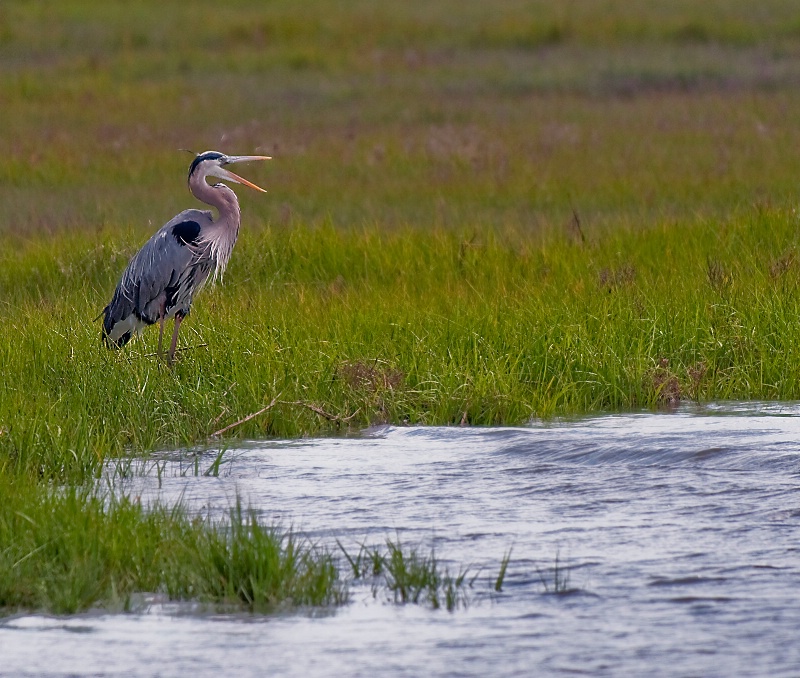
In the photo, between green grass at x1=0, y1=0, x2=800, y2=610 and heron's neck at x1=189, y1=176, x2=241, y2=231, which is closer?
green grass at x1=0, y1=0, x2=800, y2=610

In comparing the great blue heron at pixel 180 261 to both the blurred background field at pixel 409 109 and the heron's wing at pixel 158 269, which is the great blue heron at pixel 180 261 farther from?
the blurred background field at pixel 409 109

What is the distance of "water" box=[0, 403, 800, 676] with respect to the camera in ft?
13.1

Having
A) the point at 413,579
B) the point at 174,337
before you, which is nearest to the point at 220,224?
the point at 174,337

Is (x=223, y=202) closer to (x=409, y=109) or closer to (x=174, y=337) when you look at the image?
(x=174, y=337)

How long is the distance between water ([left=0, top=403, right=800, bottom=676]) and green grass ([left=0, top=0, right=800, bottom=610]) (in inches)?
11.3

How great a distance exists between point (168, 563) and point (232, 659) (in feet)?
2.13

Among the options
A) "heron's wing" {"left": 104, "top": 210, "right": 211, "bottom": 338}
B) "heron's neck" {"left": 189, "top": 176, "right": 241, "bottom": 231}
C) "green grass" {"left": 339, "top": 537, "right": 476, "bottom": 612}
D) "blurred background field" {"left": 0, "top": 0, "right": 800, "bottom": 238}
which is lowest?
"green grass" {"left": 339, "top": 537, "right": 476, "bottom": 612}

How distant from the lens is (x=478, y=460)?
6188mm

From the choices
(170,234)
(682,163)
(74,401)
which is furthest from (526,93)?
(74,401)

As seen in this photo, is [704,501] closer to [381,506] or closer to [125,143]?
[381,506]

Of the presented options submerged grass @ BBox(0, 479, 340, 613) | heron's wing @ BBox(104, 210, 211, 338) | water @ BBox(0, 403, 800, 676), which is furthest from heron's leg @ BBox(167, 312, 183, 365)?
submerged grass @ BBox(0, 479, 340, 613)

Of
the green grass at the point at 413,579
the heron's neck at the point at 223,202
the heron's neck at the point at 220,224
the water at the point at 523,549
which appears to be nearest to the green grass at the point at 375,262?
the green grass at the point at 413,579

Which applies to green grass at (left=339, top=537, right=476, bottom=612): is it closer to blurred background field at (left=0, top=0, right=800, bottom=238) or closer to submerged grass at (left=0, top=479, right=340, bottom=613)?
submerged grass at (left=0, top=479, right=340, bottom=613)

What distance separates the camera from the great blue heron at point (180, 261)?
324 inches
